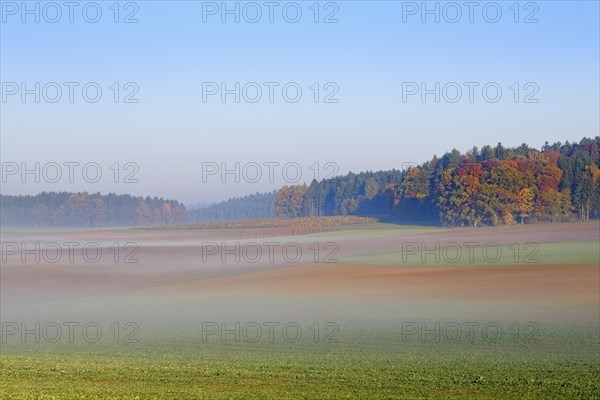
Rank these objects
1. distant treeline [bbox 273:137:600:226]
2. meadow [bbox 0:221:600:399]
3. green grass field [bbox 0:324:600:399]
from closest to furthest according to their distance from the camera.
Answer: green grass field [bbox 0:324:600:399] → meadow [bbox 0:221:600:399] → distant treeline [bbox 273:137:600:226]

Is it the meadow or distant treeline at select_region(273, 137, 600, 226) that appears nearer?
the meadow

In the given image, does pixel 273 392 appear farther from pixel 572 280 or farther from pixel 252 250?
pixel 252 250

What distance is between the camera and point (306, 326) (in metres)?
31.1

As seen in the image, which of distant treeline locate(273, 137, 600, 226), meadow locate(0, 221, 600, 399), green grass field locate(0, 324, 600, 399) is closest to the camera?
green grass field locate(0, 324, 600, 399)

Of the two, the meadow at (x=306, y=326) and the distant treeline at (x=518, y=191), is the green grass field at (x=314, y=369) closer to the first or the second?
the meadow at (x=306, y=326)

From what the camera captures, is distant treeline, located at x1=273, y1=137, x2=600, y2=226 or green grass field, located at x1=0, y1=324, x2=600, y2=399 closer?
green grass field, located at x1=0, y1=324, x2=600, y2=399

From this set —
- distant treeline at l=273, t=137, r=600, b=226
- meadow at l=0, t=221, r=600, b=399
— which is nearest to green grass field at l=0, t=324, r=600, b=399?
meadow at l=0, t=221, r=600, b=399

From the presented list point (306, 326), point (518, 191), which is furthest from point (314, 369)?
point (518, 191)

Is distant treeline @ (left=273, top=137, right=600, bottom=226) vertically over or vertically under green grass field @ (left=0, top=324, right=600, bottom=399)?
over

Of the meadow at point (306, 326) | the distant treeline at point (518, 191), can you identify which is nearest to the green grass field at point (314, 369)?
the meadow at point (306, 326)

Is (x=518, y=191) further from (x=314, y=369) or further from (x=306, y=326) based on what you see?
(x=314, y=369)

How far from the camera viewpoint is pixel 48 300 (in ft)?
144

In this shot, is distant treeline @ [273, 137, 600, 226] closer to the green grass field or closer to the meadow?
the meadow

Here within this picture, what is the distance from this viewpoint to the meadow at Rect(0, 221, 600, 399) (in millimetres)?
17625
